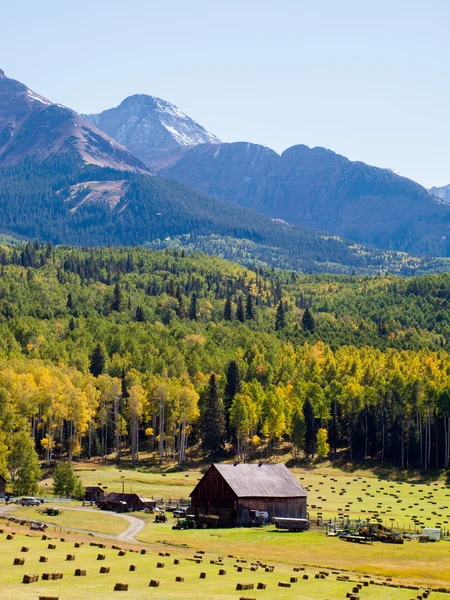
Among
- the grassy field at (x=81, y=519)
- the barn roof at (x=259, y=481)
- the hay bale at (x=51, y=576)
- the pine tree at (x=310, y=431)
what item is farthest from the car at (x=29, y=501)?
the pine tree at (x=310, y=431)

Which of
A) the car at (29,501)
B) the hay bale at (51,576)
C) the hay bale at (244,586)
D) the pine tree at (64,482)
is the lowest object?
the hay bale at (244,586)

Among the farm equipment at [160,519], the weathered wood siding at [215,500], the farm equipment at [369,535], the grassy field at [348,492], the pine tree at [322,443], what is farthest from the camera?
the pine tree at [322,443]

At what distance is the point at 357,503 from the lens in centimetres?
13650

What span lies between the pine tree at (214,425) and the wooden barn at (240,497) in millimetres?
62641

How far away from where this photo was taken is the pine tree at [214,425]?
7392 inches

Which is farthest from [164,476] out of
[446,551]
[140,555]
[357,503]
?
[140,555]

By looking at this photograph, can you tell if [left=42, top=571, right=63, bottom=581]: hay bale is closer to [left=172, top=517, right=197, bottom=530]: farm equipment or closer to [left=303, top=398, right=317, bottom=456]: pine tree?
[left=172, top=517, right=197, bottom=530]: farm equipment

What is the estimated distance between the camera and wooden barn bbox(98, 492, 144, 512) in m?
126

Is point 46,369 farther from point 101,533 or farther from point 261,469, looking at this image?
point 101,533

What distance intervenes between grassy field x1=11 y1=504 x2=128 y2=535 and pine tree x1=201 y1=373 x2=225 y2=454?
229ft

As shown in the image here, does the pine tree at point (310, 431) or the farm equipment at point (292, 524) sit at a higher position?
the pine tree at point (310, 431)

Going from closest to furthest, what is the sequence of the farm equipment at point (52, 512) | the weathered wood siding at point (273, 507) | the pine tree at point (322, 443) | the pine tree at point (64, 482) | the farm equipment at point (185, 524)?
the farm equipment at point (185, 524), the farm equipment at point (52, 512), the weathered wood siding at point (273, 507), the pine tree at point (64, 482), the pine tree at point (322, 443)

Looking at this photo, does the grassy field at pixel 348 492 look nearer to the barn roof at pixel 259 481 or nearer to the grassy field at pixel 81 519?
the barn roof at pixel 259 481

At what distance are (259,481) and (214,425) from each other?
213 feet
